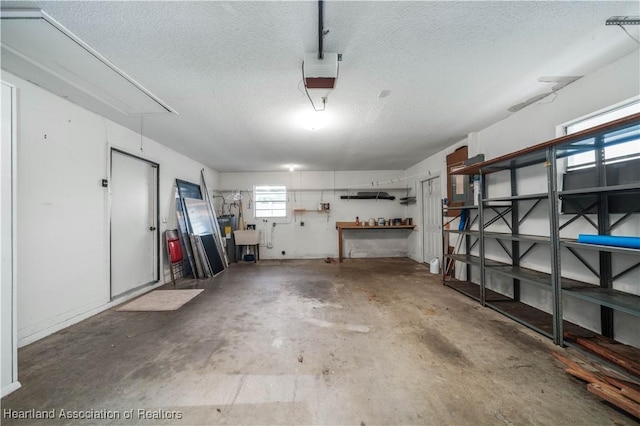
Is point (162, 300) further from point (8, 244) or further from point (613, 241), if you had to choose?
point (613, 241)

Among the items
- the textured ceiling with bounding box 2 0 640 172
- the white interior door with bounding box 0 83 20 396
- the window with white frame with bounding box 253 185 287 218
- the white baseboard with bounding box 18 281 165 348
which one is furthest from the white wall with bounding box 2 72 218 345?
the window with white frame with bounding box 253 185 287 218

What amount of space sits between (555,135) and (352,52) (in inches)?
93.8

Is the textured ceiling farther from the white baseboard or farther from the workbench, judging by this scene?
the workbench

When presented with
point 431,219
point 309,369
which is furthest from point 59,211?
point 431,219

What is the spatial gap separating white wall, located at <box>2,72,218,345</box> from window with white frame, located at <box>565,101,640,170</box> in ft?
16.6

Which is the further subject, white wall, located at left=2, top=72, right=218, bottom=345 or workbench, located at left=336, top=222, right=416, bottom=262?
workbench, located at left=336, top=222, right=416, bottom=262

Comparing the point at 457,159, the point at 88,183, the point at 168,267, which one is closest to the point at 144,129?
the point at 88,183

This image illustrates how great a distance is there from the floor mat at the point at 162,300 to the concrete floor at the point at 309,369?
16 centimetres

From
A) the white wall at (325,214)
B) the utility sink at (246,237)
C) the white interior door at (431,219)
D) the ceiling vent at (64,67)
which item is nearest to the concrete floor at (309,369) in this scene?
the white interior door at (431,219)

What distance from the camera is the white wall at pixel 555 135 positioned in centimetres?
183

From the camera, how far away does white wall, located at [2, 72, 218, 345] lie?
203 centimetres

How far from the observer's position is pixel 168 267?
13.3 feet

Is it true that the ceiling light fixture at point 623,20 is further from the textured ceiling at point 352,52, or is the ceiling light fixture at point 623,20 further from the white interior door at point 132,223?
the white interior door at point 132,223

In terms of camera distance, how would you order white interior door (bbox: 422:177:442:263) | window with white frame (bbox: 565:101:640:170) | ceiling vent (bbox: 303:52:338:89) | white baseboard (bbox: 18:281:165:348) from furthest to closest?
white interior door (bbox: 422:177:442:263) < white baseboard (bbox: 18:281:165:348) < window with white frame (bbox: 565:101:640:170) < ceiling vent (bbox: 303:52:338:89)
